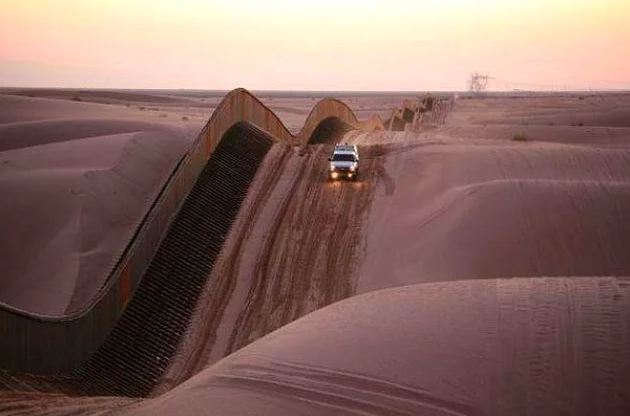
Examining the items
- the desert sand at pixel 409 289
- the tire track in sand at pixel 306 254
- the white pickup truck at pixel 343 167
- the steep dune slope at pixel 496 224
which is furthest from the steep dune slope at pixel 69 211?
the steep dune slope at pixel 496 224

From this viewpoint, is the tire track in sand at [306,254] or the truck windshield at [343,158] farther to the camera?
the truck windshield at [343,158]

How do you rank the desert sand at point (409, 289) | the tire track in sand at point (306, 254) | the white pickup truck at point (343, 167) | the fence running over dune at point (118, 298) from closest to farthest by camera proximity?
the desert sand at point (409, 289) → the fence running over dune at point (118, 298) → the tire track in sand at point (306, 254) → the white pickup truck at point (343, 167)

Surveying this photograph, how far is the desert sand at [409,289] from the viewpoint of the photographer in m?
8.61

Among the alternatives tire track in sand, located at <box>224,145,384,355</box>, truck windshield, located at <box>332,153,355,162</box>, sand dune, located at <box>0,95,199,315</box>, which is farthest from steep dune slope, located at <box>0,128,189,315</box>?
truck windshield, located at <box>332,153,355,162</box>

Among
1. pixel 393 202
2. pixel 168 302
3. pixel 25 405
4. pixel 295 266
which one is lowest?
pixel 25 405

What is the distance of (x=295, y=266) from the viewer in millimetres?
20797

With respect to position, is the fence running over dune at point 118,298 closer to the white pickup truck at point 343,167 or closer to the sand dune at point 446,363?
the white pickup truck at point 343,167

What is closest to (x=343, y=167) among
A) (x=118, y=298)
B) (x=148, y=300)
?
(x=148, y=300)

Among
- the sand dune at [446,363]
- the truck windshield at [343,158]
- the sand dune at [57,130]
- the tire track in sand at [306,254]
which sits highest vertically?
the sand dune at [57,130]

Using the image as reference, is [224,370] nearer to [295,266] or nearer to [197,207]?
[295,266]

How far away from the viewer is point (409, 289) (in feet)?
44.2

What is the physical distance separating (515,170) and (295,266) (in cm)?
1095

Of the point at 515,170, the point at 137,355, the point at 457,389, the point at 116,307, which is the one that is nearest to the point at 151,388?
the point at 137,355

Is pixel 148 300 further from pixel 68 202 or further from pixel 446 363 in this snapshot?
pixel 446 363
